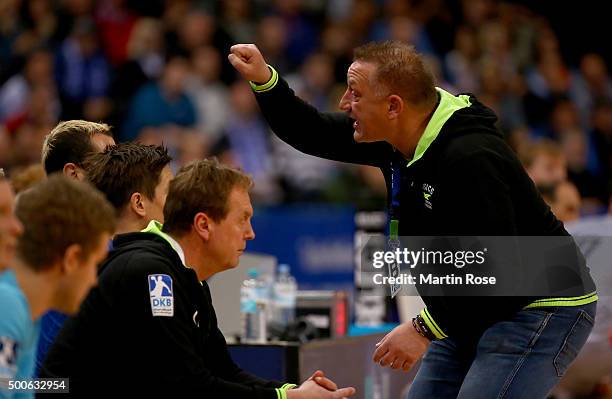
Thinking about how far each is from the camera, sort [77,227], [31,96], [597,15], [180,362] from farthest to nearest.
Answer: [597,15] → [31,96] → [180,362] → [77,227]

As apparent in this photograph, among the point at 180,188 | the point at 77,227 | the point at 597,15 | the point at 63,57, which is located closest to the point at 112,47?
the point at 63,57

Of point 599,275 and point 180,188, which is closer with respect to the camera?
point 180,188

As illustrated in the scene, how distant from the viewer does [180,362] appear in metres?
3.65

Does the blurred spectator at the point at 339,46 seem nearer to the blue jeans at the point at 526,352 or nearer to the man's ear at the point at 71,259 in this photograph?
the blue jeans at the point at 526,352

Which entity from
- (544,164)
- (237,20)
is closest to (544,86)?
(237,20)

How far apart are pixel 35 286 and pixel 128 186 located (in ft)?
4.23

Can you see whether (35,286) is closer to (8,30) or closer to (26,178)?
(26,178)

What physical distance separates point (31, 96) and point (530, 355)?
24.5ft

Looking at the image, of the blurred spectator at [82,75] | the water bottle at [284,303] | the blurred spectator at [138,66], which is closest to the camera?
the water bottle at [284,303]

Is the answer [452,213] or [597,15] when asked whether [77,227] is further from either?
[597,15]

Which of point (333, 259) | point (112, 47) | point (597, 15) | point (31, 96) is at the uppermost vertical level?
point (597, 15)

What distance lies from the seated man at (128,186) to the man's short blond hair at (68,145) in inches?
11.9

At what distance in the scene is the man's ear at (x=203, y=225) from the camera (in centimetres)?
393

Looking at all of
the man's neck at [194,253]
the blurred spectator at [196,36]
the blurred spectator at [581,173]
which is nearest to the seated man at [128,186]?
the man's neck at [194,253]
